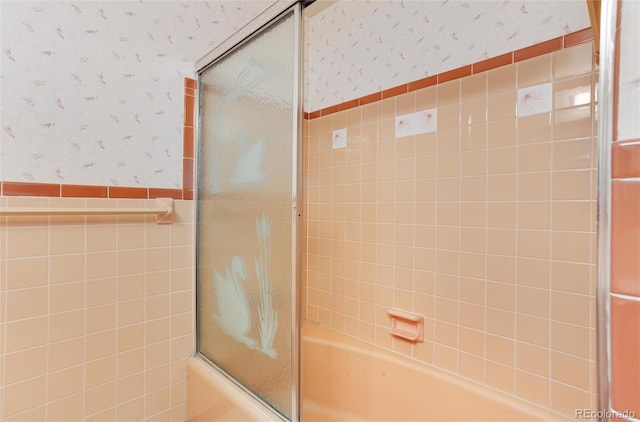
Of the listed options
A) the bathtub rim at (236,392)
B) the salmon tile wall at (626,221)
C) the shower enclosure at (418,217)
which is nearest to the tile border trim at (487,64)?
the shower enclosure at (418,217)

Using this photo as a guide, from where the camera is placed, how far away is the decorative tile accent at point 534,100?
40.1 inches

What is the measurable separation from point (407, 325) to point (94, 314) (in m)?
1.21

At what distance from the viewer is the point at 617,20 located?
0.29 meters

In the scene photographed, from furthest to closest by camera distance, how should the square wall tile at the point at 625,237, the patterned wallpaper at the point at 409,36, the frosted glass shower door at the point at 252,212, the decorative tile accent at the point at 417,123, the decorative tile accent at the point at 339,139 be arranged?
1. the decorative tile accent at the point at 339,139
2. the decorative tile accent at the point at 417,123
3. the patterned wallpaper at the point at 409,36
4. the frosted glass shower door at the point at 252,212
5. the square wall tile at the point at 625,237

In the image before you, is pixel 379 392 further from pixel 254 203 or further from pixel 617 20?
pixel 617 20

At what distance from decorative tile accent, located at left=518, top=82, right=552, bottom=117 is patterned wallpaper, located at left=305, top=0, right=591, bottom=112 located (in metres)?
0.16

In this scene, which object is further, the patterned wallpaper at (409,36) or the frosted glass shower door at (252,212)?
the patterned wallpaper at (409,36)

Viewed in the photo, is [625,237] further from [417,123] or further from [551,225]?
[417,123]

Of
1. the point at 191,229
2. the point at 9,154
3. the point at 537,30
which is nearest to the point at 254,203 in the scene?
the point at 191,229

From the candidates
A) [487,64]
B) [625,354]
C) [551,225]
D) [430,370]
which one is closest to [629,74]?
[625,354]

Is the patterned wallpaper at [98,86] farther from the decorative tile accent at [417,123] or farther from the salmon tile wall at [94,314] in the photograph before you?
the decorative tile accent at [417,123]

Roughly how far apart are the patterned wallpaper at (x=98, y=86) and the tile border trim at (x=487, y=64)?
80 cm

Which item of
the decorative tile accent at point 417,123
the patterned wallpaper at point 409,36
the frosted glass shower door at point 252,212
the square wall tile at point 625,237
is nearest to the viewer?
the square wall tile at point 625,237

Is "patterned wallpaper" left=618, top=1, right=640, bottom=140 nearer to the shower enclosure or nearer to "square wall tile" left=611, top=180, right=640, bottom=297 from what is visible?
"square wall tile" left=611, top=180, right=640, bottom=297
